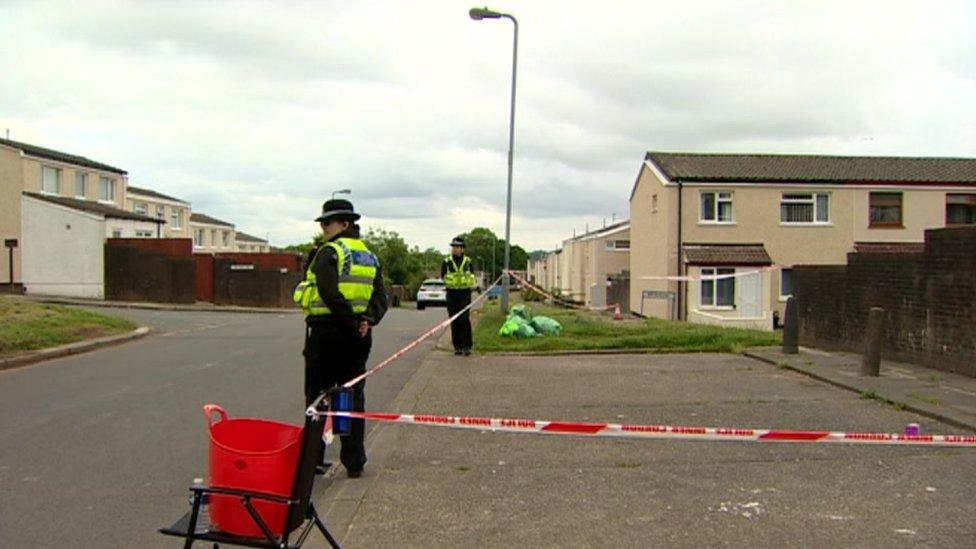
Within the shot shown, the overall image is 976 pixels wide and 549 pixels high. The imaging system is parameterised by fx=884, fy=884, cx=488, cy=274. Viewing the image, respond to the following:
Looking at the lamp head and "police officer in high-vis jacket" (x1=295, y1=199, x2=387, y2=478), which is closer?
"police officer in high-vis jacket" (x1=295, y1=199, x2=387, y2=478)

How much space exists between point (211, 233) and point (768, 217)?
193 ft

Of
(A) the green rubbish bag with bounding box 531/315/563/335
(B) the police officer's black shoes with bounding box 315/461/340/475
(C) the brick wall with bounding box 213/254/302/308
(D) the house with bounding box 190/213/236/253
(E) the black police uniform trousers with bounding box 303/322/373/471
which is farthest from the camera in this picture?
(D) the house with bounding box 190/213/236/253

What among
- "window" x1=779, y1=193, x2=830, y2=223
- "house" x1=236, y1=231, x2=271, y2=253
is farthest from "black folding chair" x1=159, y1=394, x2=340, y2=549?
"house" x1=236, y1=231, x2=271, y2=253

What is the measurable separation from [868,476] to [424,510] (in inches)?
116

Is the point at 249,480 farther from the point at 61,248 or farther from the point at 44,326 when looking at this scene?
the point at 61,248

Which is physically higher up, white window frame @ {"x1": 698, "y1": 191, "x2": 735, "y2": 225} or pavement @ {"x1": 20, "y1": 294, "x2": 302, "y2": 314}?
white window frame @ {"x1": 698, "y1": 191, "x2": 735, "y2": 225}

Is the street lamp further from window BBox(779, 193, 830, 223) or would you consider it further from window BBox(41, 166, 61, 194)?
window BBox(41, 166, 61, 194)

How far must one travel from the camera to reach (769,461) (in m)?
6.27

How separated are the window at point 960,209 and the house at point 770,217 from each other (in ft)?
0.13

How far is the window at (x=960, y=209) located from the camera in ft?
116

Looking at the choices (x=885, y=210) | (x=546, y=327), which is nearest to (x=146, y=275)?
(x=546, y=327)

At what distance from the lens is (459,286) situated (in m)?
12.8

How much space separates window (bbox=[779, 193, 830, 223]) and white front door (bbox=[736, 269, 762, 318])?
3.56m

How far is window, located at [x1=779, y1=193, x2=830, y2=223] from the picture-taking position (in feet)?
114
